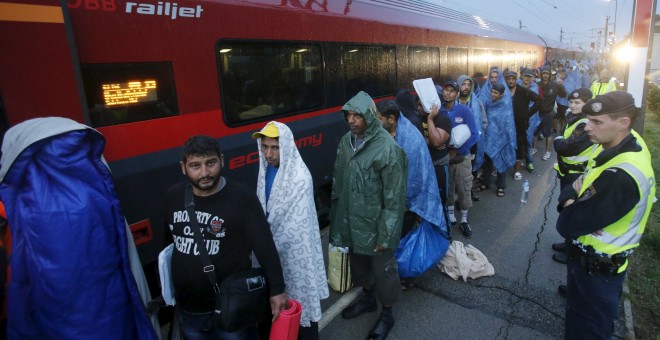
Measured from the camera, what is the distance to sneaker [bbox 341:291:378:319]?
3.07m

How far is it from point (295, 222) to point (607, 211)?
Result: 5.22ft

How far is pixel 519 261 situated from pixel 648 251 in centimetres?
140

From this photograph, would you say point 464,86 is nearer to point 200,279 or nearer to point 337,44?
point 337,44

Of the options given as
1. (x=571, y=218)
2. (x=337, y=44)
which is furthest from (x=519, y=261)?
(x=337, y=44)

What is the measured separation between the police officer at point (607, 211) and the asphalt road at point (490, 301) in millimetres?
752

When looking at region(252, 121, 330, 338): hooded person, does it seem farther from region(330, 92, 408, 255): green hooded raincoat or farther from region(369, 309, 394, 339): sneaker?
region(369, 309, 394, 339): sneaker

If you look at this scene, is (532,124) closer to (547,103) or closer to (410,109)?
(547,103)

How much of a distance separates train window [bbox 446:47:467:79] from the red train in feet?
9.59

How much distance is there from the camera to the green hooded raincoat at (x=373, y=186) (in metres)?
2.58

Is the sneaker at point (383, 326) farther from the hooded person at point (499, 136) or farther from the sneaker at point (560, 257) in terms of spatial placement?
the hooded person at point (499, 136)

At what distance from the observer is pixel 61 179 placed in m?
1.57

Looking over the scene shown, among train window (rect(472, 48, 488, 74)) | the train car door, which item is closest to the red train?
the train car door

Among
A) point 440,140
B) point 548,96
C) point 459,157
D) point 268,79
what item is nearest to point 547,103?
point 548,96

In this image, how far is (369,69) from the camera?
5.42 meters
